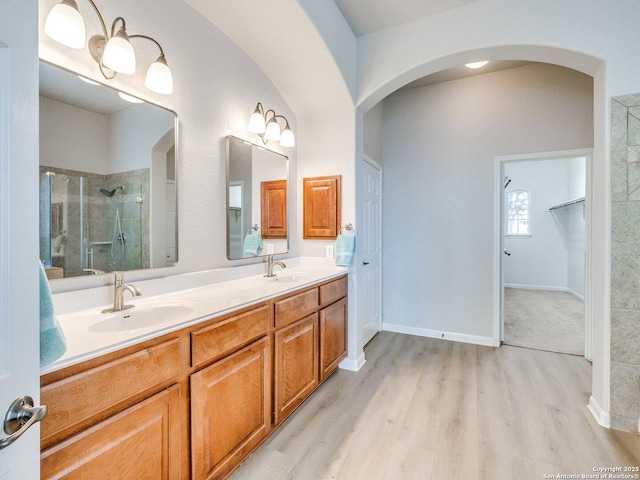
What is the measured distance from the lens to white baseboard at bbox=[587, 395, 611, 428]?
1.96m

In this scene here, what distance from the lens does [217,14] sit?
2010 mm

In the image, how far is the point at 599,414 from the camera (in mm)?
2023

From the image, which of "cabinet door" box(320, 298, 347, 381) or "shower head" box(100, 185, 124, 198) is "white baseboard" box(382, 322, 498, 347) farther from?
"shower head" box(100, 185, 124, 198)

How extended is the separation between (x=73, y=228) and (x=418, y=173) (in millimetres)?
3259

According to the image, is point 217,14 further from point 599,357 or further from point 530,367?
point 530,367

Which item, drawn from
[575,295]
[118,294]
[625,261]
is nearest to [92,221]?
[118,294]

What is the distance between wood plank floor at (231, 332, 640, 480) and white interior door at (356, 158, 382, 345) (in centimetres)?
60

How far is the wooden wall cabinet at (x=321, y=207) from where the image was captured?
2838mm

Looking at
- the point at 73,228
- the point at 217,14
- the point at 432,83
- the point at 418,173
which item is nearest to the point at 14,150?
the point at 73,228

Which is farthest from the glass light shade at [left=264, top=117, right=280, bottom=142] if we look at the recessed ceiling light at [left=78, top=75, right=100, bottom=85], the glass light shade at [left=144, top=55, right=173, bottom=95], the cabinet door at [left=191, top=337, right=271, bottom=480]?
the cabinet door at [left=191, top=337, right=271, bottom=480]

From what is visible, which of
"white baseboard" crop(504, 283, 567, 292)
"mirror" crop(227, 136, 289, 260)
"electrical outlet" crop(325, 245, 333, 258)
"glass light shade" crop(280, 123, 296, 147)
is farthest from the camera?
"white baseboard" crop(504, 283, 567, 292)

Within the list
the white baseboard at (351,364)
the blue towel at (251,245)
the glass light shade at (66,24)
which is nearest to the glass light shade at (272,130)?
the blue towel at (251,245)

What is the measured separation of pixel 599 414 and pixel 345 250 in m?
2.03

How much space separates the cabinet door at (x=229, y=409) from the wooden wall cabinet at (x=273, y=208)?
3.67 ft
